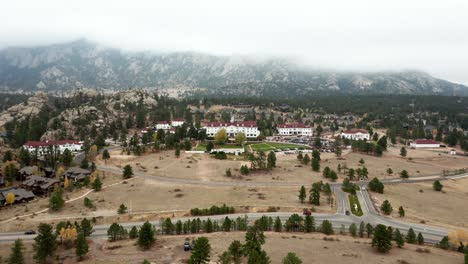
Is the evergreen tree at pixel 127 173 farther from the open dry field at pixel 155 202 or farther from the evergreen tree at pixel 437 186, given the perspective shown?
Result: the evergreen tree at pixel 437 186

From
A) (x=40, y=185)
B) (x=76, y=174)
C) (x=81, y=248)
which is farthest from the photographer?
(x=76, y=174)

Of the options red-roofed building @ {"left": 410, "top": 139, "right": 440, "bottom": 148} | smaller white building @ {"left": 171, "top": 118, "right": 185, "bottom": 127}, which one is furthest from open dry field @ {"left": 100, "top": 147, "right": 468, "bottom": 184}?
smaller white building @ {"left": 171, "top": 118, "right": 185, "bottom": 127}

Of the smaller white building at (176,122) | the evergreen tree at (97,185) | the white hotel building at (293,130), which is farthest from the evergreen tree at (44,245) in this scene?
the white hotel building at (293,130)

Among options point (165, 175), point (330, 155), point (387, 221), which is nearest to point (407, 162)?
point (330, 155)

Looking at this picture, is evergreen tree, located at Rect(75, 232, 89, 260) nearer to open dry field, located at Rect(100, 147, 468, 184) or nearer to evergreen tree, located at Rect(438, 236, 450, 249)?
open dry field, located at Rect(100, 147, 468, 184)

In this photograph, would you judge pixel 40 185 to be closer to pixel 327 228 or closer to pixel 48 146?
pixel 48 146

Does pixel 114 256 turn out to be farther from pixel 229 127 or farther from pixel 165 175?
pixel 229 127

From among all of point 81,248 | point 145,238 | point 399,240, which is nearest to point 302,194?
point 399,240
